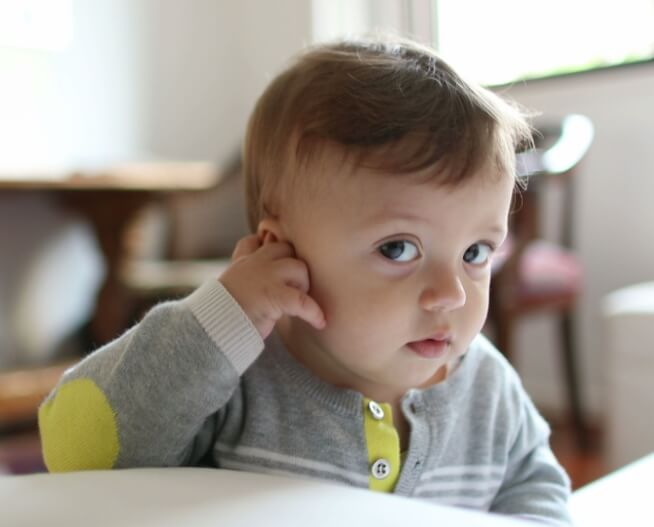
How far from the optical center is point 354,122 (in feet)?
1.69

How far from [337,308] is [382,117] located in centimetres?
14

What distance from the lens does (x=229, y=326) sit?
51 cm

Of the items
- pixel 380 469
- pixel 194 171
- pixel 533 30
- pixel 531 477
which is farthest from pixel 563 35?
pixel 380 469

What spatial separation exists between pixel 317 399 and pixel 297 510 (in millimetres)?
236

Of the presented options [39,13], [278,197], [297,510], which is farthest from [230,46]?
[297,510]

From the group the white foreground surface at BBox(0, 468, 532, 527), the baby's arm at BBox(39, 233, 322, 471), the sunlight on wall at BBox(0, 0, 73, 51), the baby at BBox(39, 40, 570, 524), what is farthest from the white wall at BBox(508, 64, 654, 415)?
the white foreground surface at BBox(0, 468, 532, 527)

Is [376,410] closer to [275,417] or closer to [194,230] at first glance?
[275,417]

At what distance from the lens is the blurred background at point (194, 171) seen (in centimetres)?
178

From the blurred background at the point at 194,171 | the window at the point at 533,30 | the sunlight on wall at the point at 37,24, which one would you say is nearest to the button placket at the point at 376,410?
the window at the point at 533,30

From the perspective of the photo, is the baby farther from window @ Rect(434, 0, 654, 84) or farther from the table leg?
the table leg

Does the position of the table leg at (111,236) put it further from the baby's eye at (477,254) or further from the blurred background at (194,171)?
the baby's eye at (477,254)

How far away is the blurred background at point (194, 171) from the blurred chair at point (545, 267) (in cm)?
3

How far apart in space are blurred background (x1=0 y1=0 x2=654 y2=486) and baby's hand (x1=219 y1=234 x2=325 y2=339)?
89 centimetres

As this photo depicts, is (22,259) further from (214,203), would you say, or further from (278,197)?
(278,197)
